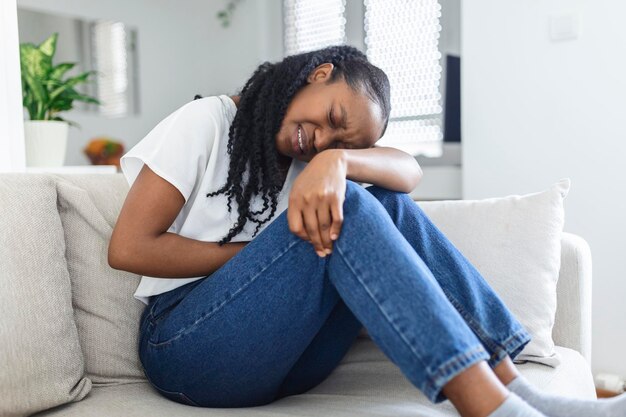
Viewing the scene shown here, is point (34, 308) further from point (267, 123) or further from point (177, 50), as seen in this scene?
point (177, 50)

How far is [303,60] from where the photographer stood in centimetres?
115

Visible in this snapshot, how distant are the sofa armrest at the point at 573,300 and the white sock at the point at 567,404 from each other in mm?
468

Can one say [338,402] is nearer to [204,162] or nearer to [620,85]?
[204,162]

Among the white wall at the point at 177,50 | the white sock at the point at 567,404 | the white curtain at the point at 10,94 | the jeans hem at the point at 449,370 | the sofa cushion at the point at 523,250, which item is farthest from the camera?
the white wall at the point at 177,50

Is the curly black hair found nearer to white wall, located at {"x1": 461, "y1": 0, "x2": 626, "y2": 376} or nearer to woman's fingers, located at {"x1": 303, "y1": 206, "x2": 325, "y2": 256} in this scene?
woman's fingers, located at {"x1": 303, "y1": 206, "x2": 325, "y2": 256}

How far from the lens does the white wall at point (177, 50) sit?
127 inches

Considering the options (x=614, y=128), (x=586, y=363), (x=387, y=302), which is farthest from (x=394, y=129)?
(x=387, y=302)

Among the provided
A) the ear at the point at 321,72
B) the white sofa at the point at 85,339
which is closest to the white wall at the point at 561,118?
the white sofa at the point at 85,339

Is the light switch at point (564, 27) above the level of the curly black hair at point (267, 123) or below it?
above

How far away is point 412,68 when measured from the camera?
267cm

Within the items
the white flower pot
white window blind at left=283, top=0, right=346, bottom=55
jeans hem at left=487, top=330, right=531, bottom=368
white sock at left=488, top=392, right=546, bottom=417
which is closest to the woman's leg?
jeans hem at left=487, top=330, right=531, bottom=368

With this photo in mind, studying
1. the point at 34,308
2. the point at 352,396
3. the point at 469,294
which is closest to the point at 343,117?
the point at 469,294

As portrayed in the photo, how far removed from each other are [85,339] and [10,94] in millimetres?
811

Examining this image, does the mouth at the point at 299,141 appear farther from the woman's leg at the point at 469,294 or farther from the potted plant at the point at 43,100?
the potted plant at the point at 43,100
